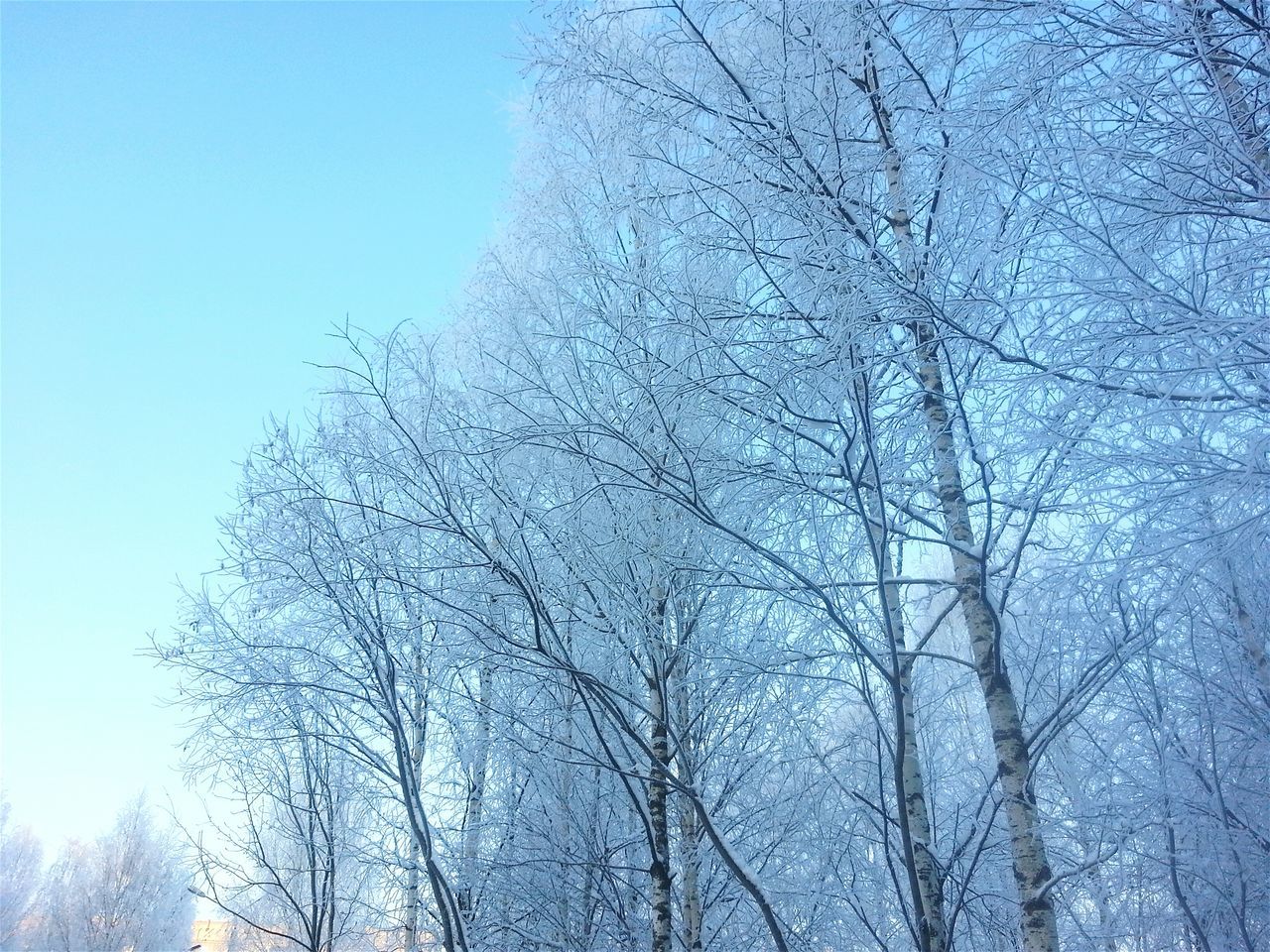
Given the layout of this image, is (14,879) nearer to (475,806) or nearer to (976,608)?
(475,806)

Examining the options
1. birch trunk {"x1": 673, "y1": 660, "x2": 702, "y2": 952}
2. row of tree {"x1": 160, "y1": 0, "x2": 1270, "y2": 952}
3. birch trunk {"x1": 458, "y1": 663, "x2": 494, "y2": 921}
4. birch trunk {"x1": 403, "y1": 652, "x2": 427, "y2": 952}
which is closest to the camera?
row of tree {"x1": 160, "y1": 0, "x2": 1270, "y2": 952}

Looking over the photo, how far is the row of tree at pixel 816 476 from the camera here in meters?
2.54

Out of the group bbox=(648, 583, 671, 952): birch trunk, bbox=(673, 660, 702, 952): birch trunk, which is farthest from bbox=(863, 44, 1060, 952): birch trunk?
bbox=(673, 660, 702, 952): birch trunk

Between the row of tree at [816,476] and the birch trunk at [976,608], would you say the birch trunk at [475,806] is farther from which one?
the birch trunk at [976,608]

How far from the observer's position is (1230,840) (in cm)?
465

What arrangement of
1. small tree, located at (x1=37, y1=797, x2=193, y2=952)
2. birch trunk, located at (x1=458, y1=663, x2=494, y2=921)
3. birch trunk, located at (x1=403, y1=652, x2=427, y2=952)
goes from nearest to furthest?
1. birch trunk, located at (x1=458, y1=663, x2=494, y2=921)
2. birch trunk, located at (x1=403, y1=652, x2=427, y2=952)
3. small tree, located at (x1=37, y1=797, x2=193, y2=952)

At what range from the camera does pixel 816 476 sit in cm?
342

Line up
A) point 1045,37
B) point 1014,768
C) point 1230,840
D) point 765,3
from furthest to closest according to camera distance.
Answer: point 1230,840, point 765,3, point 1014,768, point 1045,37

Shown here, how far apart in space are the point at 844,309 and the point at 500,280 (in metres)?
4.60

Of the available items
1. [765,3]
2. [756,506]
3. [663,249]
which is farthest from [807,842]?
[765,3]

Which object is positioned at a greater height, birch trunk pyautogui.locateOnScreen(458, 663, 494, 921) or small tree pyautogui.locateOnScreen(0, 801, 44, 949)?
small tree pyautogui.locateOnScreen(0, 801, 44, 949)

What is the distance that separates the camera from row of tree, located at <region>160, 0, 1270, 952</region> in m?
2.54

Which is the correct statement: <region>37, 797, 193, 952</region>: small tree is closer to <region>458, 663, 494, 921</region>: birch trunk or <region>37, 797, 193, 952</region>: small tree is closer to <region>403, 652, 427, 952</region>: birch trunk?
<region>403, 652, 427, 952</region>: birch trunk

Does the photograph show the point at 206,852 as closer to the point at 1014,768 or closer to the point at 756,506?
the point at 756,506
